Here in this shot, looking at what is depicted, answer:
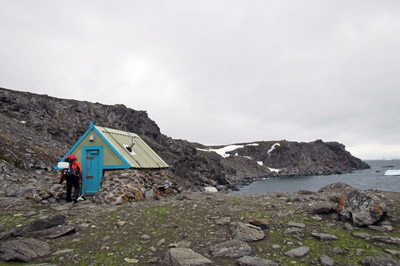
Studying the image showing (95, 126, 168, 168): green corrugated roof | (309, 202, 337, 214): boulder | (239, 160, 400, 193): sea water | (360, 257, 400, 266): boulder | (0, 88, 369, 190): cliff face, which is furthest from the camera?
(239, 160, 400, 193): sea water

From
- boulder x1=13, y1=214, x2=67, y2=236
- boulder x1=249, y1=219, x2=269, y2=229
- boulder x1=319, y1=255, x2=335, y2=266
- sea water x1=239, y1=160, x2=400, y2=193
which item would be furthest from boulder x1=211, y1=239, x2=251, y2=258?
sea water x1=239, y1=160, x2=400, y2=193

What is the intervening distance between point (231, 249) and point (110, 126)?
71.8 m

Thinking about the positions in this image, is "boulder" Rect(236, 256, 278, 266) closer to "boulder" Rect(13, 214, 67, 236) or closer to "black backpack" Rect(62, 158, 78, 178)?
"boulder" Rect(13, 214, 67, 236)

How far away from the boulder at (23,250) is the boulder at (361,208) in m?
9.45

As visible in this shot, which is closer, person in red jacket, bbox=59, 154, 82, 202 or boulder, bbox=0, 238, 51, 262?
boulder, bbox=0, 238, 51, 262

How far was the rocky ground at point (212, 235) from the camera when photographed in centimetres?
621

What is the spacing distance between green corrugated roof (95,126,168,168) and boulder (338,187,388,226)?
36.6 ft

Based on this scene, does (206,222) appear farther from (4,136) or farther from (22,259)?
(4,136)

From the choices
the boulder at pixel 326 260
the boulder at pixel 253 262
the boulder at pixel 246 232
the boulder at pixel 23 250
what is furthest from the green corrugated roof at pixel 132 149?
the boulder at pixel 326 260

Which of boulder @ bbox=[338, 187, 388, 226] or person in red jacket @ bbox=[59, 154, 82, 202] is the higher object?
person in red jacket @ bbox=[59, 154, 82, 202]

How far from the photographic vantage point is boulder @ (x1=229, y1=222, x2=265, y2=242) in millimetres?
7306

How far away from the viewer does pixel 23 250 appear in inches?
258

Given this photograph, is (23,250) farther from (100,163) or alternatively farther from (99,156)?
(99,156)

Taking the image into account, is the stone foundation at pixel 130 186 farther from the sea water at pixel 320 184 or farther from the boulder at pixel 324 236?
the sea water at pixel 320 184
